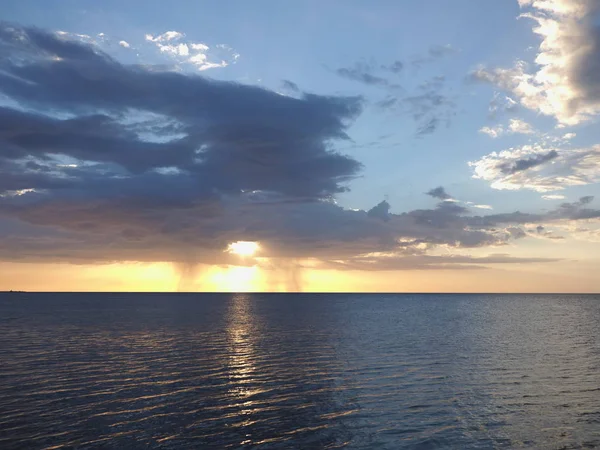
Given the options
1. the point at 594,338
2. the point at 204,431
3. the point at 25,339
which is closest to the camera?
the point at 204,431

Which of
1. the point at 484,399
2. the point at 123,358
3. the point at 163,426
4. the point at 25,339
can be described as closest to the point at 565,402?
the point at 484,399

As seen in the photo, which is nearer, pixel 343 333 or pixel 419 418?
pixel 419 418

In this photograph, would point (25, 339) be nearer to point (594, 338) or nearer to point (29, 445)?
point (29, 445)

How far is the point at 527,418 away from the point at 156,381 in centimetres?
3554

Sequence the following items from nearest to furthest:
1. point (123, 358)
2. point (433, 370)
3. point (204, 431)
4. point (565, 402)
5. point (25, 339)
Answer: point (204, 431) < point (565, 402) < point (433, 370) < point (123, 358) < point (25, 339)

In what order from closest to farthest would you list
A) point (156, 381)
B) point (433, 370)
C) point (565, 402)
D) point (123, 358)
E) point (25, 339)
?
point (565, 402) < point (156, 381) < point (433, 370) < point (123, 358) < point (25, 339)

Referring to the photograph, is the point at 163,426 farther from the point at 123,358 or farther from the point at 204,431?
the point at 123,358

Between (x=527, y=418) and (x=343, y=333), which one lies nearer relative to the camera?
(x=527, y=418)

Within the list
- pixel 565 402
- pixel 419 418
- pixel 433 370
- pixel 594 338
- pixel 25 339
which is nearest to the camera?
pixel 419 418

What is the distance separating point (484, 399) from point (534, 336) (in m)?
65.9

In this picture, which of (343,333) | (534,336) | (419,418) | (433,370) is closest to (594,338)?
(534,336)

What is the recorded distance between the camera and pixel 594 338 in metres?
96.0

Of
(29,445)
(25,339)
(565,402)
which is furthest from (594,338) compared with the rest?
(25,339)

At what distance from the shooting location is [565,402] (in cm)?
4144
